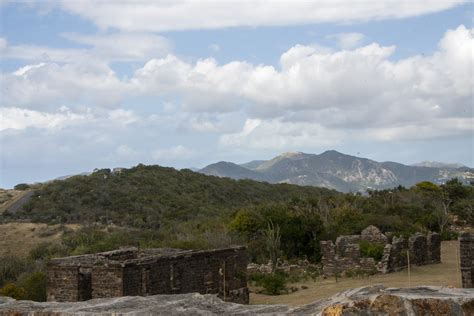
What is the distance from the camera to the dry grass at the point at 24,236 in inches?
1359

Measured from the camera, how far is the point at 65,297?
614 inches

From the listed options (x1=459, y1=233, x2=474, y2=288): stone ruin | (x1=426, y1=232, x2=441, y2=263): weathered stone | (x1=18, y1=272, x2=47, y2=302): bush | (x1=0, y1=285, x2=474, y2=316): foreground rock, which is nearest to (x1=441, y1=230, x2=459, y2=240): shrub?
(x1=426, y1=232, x2=441, y2=263): weathered stone

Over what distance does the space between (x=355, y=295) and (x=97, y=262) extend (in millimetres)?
13078

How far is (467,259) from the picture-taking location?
59.0ft

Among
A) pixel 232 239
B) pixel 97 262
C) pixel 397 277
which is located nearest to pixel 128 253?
pixel 97 262

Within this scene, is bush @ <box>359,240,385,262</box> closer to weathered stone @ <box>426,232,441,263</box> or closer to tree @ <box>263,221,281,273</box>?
weathered stone @ <box>426,232,441,263</box>

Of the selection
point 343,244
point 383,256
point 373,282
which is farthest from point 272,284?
point 343,244

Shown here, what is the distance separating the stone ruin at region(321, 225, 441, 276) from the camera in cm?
2649

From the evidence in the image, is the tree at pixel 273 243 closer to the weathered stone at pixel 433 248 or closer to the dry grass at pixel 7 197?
the weathered stone at pixel 433 248

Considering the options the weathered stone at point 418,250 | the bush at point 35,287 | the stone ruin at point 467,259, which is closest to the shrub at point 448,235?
the weathered stone at point 418,250

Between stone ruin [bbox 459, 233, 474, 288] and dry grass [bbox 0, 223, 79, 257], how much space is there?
22.6 meters

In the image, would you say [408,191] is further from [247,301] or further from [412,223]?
[247,301]

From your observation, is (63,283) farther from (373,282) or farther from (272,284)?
(373,282)

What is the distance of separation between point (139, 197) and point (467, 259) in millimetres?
35220
